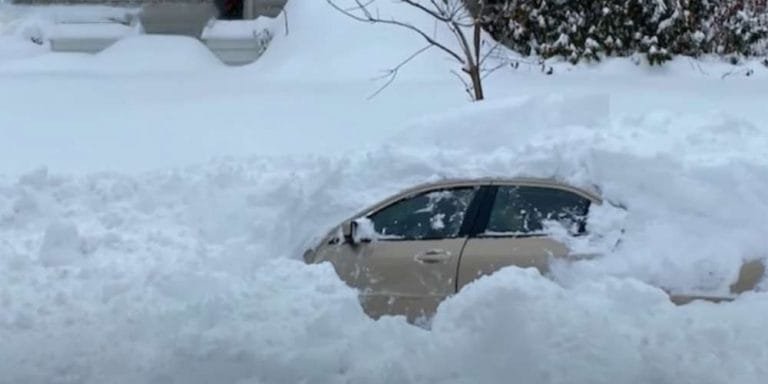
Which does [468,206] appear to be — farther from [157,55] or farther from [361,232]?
[157,55]

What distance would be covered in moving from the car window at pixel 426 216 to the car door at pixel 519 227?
156mm

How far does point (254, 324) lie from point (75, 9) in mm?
12502

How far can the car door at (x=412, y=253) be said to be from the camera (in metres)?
6.66

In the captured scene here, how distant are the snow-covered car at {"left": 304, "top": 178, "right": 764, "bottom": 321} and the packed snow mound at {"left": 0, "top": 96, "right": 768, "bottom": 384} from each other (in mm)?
222

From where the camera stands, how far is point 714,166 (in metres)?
7.72

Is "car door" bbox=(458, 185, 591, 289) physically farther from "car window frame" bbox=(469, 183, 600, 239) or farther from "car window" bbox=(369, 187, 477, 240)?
"car window" bbox=(369, 187, 477, 240)

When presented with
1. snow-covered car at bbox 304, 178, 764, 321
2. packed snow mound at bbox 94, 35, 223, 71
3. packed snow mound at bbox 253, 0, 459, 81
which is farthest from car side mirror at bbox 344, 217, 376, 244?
packed snow mound at bbox 94, 35, 223, 71

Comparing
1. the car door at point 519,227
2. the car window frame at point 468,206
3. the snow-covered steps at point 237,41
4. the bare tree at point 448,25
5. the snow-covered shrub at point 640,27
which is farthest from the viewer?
the snow-covered steps at point 237,41

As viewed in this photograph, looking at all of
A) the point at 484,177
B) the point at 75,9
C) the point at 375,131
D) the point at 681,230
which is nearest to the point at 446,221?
the point at 484,177

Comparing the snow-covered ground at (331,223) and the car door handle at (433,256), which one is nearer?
the snow-covered ground at (331,223)

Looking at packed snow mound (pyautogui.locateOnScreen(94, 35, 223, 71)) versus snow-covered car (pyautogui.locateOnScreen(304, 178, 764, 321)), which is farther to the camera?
packed snow mound (pyautogui.locateOnScreen(94, 35, 223, 71))

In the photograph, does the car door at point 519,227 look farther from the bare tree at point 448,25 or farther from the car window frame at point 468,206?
the bare tree at point 448,25

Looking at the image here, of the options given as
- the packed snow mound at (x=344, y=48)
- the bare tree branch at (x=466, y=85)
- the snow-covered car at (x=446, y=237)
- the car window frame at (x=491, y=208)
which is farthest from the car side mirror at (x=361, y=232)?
the packed snow mound at (x=344, y=48)

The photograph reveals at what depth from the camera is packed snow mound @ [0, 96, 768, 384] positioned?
5.44m
